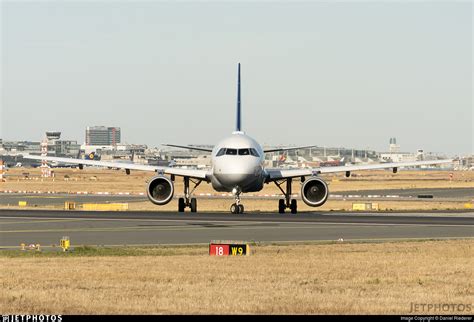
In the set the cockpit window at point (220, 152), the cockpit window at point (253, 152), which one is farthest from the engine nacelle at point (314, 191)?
the cockpit window at point (220, 152)

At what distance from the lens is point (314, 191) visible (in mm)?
59250

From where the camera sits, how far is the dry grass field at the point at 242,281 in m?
19.6

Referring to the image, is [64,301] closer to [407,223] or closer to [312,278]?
[312,278]

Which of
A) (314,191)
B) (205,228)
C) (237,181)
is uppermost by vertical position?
(237,181)

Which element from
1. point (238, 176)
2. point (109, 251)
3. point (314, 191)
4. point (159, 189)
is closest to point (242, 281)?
point (109, 251)

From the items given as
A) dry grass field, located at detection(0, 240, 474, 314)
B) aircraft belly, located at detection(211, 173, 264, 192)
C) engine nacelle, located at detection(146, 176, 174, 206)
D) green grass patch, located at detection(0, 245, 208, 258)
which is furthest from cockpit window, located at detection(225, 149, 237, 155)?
dry grass field, located at detection(0, 240, 474, 314)

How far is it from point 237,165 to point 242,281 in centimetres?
3332

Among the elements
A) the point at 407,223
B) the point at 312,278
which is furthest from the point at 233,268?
the point at 407,223

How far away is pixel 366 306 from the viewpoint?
1964 cm

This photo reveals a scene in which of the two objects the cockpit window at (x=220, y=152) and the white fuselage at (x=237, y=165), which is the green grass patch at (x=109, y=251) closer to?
the white fuselage at (x=237, y=165)

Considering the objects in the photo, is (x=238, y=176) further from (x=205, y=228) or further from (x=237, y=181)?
(x=205, y=228)

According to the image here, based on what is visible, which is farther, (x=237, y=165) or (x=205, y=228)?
(x=237, y=165)

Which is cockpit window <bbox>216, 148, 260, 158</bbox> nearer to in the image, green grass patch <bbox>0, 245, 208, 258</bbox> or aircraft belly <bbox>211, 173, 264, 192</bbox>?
aircraft belly <bbox>211, 173, 264, 192</bbox>

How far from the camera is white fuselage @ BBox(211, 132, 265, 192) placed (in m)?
57.3
